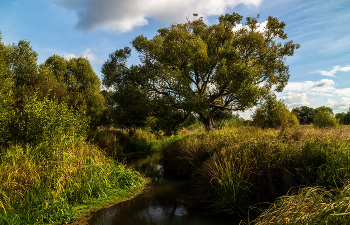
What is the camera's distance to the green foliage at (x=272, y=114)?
2014 cm

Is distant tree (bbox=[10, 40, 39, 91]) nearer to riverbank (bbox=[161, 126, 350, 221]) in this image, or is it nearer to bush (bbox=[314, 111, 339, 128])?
riverbank (bbox=[161, 126, 350, 221])

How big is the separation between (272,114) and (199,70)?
26.7 ft

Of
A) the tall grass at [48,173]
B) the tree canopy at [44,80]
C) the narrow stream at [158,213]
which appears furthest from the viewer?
the tree canopy at [44,80]

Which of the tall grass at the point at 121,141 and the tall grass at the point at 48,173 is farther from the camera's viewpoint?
the tall grass at the point at 121,141

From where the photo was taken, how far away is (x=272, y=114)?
20.5 meters

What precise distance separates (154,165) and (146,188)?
5.94m

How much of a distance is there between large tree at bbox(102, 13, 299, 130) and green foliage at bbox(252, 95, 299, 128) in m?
1.38

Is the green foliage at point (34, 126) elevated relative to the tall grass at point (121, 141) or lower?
elevated

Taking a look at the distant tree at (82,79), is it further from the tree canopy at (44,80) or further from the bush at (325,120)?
the bush at (325,120)

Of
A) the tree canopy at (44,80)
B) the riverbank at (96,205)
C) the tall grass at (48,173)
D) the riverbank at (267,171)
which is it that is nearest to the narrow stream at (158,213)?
the riverbank at (96,205)

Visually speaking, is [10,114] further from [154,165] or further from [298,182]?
[298,182]

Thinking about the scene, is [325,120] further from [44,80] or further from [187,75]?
[44,80]

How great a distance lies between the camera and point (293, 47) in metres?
21.6

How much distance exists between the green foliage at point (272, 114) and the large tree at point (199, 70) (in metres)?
1.38
